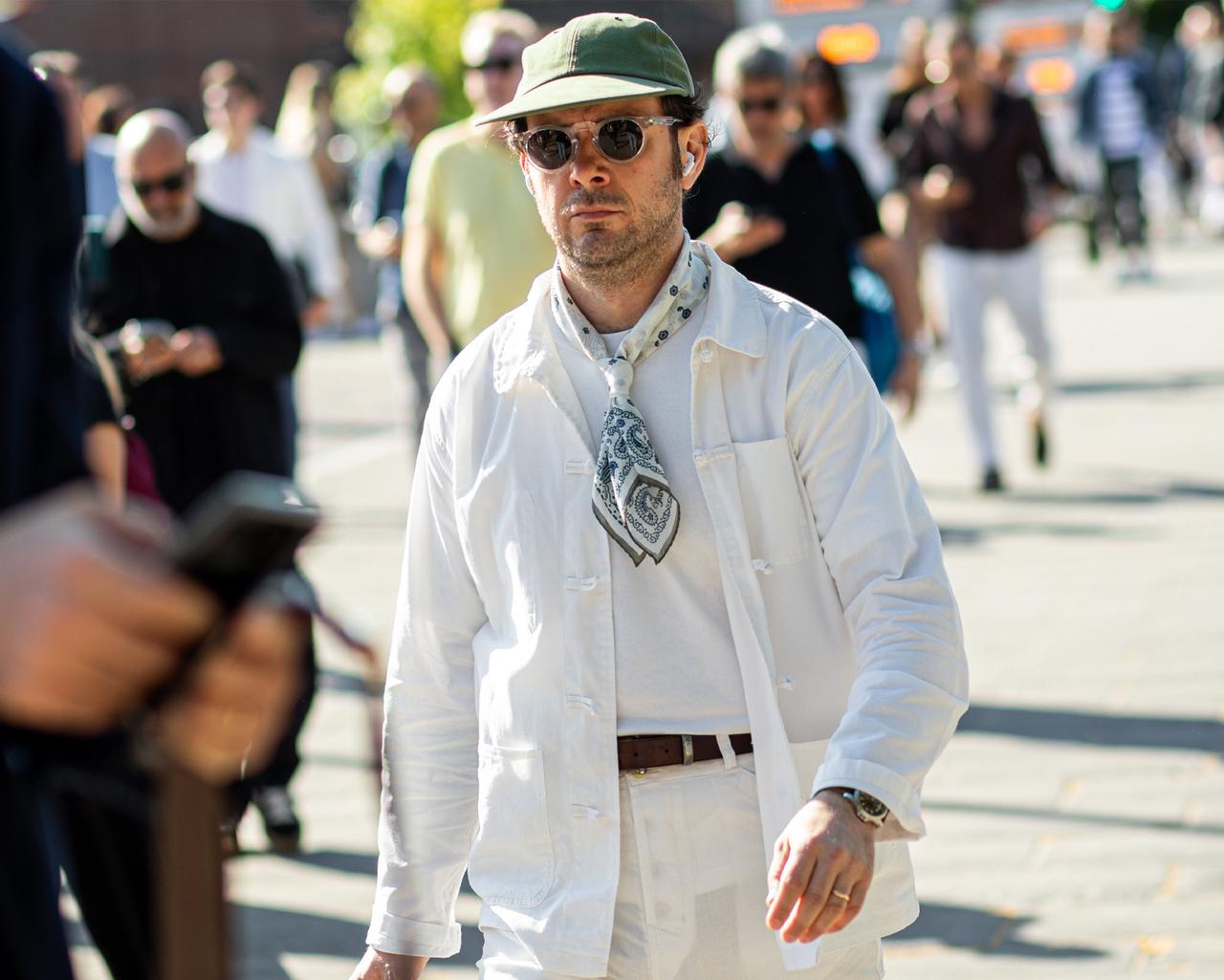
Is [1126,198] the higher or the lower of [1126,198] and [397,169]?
the lower

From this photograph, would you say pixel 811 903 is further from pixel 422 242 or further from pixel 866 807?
pixel 422 242

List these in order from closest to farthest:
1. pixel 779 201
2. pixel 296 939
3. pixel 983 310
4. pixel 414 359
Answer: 1. pixel 296 939
2. pixel 779 201
3. pixel 414 359
4. pixel 983 310

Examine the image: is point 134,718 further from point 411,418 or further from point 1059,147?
point 1059,147

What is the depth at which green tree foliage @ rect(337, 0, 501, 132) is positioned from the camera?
1512 inches

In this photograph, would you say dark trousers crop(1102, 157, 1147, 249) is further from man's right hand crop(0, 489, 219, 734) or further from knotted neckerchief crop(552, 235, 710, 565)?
man's right hand crop(0, 489, 219, 734)

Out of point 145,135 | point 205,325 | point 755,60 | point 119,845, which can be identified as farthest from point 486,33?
Answer: point 119,845

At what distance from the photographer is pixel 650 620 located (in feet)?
10.4

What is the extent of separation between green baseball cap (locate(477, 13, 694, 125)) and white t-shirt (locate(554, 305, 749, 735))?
1.52 feet

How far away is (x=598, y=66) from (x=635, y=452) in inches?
25.3

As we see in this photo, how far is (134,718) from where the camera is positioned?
1375 mm

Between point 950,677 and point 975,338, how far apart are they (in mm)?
8379

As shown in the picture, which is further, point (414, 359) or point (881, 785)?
point (414, 359)

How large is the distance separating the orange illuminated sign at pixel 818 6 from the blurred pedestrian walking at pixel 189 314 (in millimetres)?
26839

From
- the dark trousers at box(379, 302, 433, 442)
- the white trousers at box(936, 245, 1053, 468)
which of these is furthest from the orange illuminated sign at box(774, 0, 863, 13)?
the dark trousers at box(379, 302, 433, 442)
